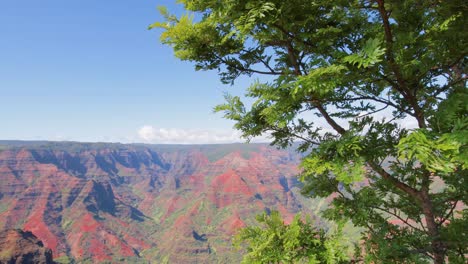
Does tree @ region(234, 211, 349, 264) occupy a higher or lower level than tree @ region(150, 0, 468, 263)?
lower

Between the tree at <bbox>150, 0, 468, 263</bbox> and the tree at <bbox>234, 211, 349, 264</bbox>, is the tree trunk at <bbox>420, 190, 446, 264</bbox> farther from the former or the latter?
the tree at <bbox>234, 211, 349, 264</bbox>

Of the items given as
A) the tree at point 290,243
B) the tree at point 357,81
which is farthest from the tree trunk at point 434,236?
the tree at point 290,243

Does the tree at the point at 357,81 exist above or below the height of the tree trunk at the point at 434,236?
above

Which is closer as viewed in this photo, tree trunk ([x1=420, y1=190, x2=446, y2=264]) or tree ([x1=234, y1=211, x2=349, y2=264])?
tree ([x1=234, y1=211, x2=349, y2=264])

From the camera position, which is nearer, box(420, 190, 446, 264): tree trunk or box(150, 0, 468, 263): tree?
box(150, 0, 468, 263): tree

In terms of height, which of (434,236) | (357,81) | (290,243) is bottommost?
(434,236)

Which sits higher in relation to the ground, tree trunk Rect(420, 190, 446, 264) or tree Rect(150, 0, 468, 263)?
tree Rect(150, 0, 468, 263)

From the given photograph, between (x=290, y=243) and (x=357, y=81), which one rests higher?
(x=357, y=81)

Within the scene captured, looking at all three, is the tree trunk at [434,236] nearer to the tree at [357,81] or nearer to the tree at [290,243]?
the tree at [357,81]

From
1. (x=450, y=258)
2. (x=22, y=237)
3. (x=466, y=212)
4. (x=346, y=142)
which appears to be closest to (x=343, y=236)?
(x=346, y=142)

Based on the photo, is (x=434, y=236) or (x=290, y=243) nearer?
(x=290, y=243)

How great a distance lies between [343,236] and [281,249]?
1374 mm

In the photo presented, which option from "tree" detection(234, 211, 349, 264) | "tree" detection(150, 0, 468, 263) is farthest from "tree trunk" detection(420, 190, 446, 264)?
"tree" detection(234, 211, 349, 264)

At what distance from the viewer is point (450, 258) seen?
8008mm
